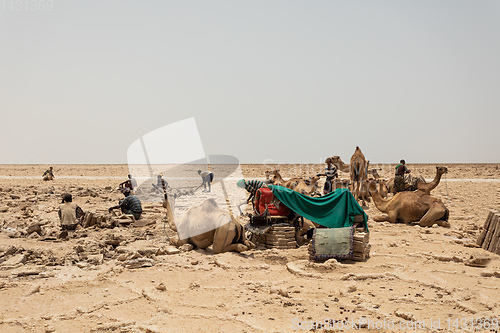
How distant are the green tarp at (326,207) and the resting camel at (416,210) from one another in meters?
4.01

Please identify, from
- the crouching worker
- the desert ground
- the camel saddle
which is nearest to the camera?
the desert ground

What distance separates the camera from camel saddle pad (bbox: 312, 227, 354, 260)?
8414 millimetres

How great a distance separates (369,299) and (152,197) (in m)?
16.9

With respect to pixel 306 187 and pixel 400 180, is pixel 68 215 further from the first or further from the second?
pixel 400 180

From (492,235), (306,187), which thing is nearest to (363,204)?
(306,187)

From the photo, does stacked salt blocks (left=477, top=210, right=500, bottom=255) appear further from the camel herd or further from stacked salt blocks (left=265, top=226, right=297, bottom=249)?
stacked salt blocks (left=265, top=226, right=297, bottom=249)

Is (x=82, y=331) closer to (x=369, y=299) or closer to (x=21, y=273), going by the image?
(x=21, y=273)

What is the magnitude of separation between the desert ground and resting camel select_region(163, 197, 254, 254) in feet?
0.93

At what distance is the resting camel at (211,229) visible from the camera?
9.34 meters

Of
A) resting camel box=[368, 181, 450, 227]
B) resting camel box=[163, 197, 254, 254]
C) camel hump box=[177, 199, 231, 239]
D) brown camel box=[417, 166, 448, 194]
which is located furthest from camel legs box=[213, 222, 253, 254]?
brown camel box=[417, 166, 448, 194]

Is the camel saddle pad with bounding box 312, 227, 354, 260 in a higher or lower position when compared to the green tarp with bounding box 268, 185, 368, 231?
lower

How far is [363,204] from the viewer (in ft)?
55.3

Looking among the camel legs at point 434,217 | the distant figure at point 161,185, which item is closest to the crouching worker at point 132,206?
the distant figure at point 161,185

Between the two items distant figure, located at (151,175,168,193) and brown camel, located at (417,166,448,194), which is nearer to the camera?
distant figure, located at (151,175,168,193)
